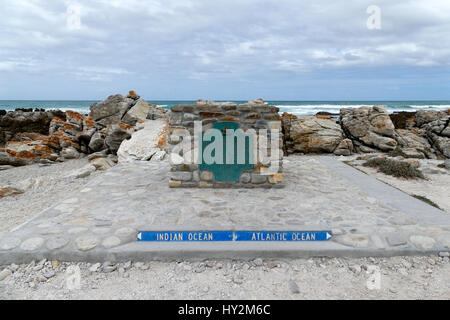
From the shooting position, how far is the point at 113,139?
40.2 ft

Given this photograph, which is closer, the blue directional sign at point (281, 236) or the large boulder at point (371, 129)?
the blue directional sign at point (281, 236)

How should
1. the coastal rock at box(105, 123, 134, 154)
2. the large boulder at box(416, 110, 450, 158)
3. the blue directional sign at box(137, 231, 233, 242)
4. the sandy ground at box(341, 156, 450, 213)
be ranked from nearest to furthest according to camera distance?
the blue directional sign at box(137, 231, 233, 242) < the sandy ground at box(341, 156, 450, 213) < the coastal rock at box(105, 123, 134, 154) < the large boulder at box(416, 110, 450, 158)

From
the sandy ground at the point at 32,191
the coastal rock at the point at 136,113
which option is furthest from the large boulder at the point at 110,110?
the sandy ground at the point at 32,191

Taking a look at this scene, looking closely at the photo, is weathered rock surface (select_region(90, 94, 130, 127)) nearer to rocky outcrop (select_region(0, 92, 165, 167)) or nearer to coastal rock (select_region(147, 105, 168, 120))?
rocky outcrop (select_region(0, 92, 165, 167))

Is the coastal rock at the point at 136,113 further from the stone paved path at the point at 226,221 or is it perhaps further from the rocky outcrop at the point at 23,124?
→ the rocky outcrop at the point at 23,124

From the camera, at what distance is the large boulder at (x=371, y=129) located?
12.9 metres

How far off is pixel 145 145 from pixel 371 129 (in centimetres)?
1037

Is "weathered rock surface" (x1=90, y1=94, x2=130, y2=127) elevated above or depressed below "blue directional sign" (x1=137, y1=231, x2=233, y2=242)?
above

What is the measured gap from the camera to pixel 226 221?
450 centimetres

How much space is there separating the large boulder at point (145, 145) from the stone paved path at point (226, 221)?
337 cm

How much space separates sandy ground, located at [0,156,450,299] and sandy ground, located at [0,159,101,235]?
243cm

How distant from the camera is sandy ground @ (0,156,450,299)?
10.4 feet

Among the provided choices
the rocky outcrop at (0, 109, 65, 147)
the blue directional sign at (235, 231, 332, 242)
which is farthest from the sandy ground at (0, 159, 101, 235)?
the rocky outcrop at (0, 109, 65, 147)
